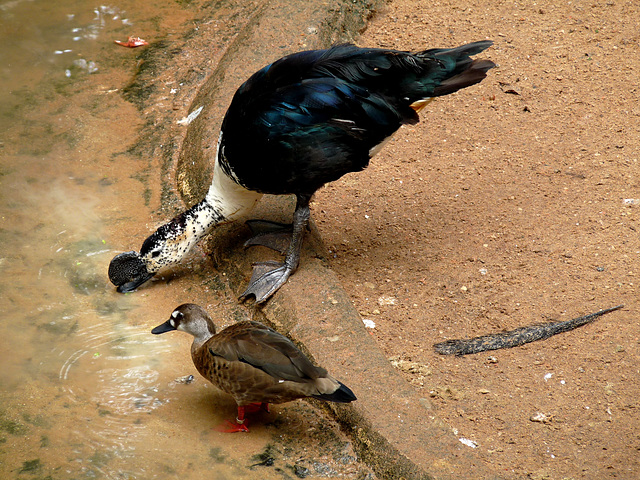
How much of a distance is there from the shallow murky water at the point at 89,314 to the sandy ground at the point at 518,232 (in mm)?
970

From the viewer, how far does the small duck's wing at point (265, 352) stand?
325cm

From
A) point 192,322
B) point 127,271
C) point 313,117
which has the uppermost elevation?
point 313,117

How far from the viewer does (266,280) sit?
4.14 meters

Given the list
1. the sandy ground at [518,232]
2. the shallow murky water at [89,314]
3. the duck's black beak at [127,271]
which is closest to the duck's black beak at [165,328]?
the shallow murky water at [89,314]

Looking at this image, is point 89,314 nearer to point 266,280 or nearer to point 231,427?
point 266,280

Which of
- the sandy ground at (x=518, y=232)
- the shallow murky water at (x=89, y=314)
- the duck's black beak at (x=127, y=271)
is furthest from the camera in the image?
the duck's black beak at (x=127, y=271)

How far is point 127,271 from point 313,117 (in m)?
1.62

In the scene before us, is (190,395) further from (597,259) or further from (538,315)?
(597,259)

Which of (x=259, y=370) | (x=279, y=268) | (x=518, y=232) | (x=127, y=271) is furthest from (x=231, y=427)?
(x=518, y=232)

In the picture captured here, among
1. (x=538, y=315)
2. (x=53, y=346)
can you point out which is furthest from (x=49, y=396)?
(x=538, y=315)

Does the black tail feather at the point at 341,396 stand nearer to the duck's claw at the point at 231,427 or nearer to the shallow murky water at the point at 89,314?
the shallow murky water at the point at 89,314

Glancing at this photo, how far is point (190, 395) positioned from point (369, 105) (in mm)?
2082

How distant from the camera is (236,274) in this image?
452cm

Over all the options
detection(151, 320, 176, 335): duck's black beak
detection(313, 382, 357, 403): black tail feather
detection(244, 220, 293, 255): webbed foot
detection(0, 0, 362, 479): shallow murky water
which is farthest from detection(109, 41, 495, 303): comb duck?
detection(313, 382, 357, 403): black tail feather
